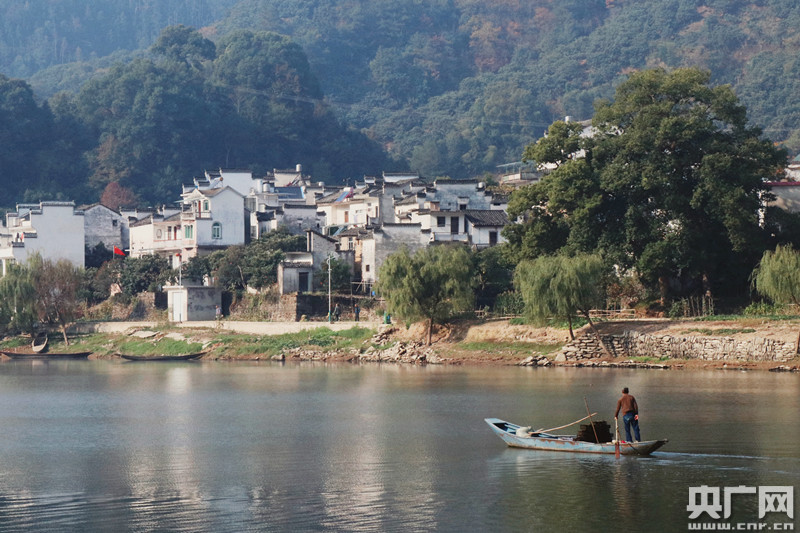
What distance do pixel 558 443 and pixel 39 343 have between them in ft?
159

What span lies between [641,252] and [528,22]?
142m

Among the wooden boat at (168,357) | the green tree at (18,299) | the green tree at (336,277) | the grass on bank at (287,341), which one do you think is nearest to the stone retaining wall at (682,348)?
the grass on bank at (287,341)

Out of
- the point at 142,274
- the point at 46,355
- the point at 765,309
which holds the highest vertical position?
the point at 142,274

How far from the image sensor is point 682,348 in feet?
160

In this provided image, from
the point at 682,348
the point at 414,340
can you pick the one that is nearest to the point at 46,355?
the point at 414,340

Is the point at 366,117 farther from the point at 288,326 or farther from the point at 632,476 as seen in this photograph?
the point at 632,476

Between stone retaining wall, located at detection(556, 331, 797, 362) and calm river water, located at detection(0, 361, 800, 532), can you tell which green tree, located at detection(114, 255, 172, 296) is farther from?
stone retaining wall, located at detection(556, 331, 797, 362)

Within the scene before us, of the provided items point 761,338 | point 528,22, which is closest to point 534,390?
point 761,338

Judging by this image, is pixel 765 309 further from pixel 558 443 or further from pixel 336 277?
pixel 336 277

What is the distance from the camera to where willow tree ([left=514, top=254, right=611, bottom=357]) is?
5066 cm

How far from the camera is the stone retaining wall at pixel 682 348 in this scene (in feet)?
152

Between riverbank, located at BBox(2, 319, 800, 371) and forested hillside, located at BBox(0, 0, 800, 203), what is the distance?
4961cm

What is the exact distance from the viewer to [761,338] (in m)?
46.7

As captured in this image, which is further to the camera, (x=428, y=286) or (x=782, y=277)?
(x=428, y=286)
